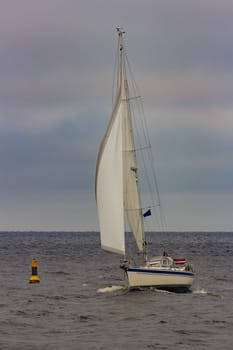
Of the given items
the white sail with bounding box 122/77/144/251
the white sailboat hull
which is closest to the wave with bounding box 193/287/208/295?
the white sailboat hull

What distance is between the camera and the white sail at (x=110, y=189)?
41.3 m

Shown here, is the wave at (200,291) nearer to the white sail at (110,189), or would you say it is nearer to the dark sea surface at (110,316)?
the dark sea surface at (110,316)

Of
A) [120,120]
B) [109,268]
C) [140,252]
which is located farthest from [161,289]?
[109,268]

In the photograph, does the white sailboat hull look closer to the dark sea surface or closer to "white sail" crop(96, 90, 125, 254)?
the dark sea surface

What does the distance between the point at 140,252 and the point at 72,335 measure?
1302 centimetres

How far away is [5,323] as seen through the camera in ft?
108

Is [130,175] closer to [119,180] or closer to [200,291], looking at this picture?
[119,180]

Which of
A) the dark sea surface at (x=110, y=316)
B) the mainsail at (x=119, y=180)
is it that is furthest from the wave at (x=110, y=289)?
the mainsail at (x=119, y=180)

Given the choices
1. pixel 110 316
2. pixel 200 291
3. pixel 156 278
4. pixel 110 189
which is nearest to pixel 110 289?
pixel 200 291

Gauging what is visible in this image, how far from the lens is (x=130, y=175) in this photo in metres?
42.4

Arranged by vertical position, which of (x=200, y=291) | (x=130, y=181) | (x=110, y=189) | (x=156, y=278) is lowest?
(x=200, y=291)

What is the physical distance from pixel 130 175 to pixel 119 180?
90 cm

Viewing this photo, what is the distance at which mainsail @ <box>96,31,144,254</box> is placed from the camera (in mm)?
41344

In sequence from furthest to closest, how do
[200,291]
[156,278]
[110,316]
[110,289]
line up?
[110,289] < [200,291] < [156,278] < [110,316]
